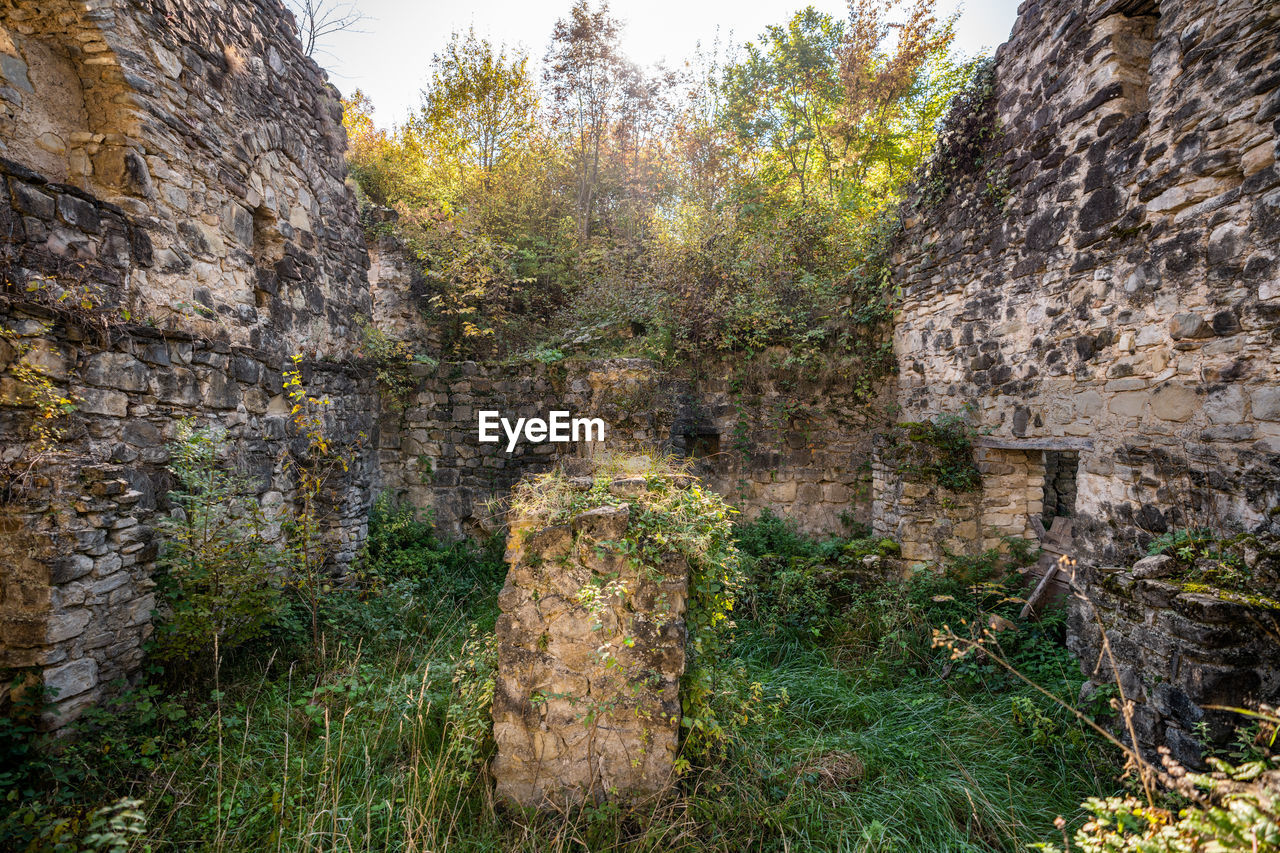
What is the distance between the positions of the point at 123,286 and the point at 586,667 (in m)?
3.79

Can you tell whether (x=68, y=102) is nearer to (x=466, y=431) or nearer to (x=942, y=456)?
(x=466, y=431)

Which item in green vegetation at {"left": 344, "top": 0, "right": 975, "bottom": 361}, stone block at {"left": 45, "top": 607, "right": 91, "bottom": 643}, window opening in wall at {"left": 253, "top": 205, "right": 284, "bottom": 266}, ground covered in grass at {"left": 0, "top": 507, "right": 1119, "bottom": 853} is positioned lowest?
ground covered in grass at {"left": 0, "top": 507, "right": 1119, "bottom": 853}

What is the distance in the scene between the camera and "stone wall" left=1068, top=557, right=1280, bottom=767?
2533mm

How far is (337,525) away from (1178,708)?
6.54 meters

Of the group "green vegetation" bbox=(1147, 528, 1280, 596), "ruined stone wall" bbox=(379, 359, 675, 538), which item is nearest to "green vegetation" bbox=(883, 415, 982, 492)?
"green vegetation" bbox=(1147, 528, 1280, 596)

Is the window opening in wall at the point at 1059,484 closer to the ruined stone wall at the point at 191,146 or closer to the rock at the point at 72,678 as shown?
the ruined stone wall at the point at 191,146

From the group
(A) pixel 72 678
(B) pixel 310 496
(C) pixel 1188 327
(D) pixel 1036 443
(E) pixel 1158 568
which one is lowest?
(A) pixel 72 678

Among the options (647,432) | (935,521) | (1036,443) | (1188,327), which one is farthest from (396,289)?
(1188,327)

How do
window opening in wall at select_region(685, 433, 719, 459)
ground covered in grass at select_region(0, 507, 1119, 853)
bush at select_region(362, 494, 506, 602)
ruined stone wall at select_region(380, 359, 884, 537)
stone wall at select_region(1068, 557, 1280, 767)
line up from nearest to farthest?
ground covered in grass at select_region(0, 507, 1119, 853) → stone wall at select_region(1068, 557, 1280, 767) → bush at select_region(362, 494, 506, 602) → ruined stone wall at select_region(380, 359, 884, 537) → window opening in wall at select_region(685, 433, 719, 459)

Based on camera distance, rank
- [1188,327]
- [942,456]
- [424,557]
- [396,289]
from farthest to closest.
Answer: [396,289] < [424,557] < [942,456] < [1188,327]

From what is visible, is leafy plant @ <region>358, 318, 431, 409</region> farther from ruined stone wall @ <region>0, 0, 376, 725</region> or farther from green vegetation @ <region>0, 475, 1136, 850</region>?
green vegetation @ <region>0, 475, 1136, 850</region>

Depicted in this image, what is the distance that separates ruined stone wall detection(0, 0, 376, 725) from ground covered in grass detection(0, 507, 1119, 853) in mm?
631

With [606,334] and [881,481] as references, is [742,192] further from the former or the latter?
[881,481]

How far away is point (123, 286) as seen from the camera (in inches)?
131
